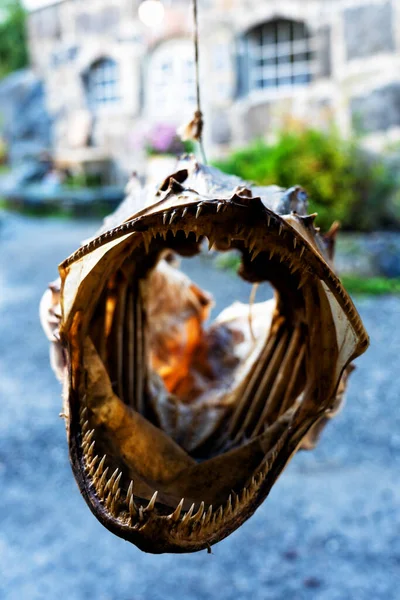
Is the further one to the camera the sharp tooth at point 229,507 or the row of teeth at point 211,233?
the sharp tooth at point 229,507

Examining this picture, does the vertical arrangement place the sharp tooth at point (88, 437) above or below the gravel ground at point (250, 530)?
above

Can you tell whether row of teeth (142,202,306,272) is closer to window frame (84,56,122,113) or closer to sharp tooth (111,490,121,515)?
sharp tooth (111,490,121,515)

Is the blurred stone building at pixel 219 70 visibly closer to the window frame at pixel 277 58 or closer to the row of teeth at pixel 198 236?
the window frame at pixel 277 58

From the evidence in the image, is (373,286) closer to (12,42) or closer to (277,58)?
(277,58)

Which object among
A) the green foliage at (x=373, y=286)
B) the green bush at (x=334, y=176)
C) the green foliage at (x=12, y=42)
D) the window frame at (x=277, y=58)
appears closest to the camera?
the green foliage at (x=373, y=286)

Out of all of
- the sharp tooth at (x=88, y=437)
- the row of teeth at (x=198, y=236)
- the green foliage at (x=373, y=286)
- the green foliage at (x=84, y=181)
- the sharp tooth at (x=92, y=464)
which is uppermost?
the row of teeth at (x=198, y=236)

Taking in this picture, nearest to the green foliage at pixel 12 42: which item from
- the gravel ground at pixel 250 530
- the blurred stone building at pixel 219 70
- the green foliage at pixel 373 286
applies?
the blurred stone building at pixel 219 70

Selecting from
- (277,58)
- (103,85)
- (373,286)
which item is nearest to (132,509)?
(373,286)
